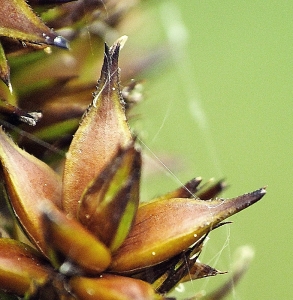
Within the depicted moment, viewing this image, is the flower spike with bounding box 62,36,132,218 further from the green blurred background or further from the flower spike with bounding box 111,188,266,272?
the green blurred background

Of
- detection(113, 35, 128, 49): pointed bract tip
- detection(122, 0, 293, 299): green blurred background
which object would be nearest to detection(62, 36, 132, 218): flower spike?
detection(113, 35, 128, 49): pointed bract tip

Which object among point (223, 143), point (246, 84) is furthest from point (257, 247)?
point (246, 84)

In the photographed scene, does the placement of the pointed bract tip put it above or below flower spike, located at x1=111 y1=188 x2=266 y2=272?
above

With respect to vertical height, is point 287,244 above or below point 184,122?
below

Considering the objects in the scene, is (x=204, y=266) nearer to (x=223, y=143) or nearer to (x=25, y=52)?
(x=25, y=52)

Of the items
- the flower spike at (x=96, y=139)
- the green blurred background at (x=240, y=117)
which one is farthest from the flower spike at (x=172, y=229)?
the green blurred background at (x=240, y=117)

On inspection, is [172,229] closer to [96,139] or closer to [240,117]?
[96,139]

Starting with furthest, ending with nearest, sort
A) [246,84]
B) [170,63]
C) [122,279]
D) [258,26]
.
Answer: [258,26], [246,84], [170,63], [122,279]

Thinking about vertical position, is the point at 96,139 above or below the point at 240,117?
below

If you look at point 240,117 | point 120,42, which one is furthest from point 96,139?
point 240,117
